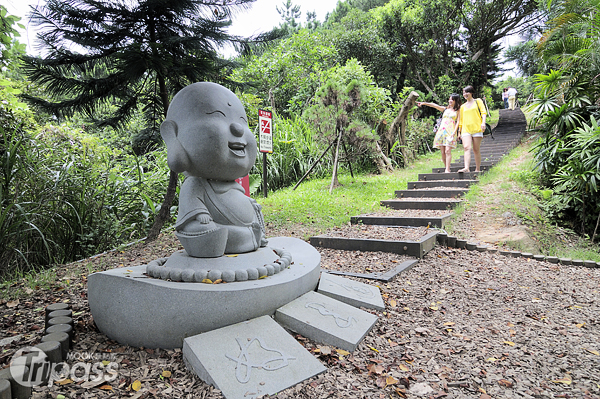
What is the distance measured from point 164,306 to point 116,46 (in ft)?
11.1

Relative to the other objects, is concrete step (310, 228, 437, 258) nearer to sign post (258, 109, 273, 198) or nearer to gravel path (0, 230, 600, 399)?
gravel path (0, 230, 600, 399)

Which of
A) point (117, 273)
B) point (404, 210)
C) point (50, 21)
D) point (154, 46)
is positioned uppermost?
point (50, 21)

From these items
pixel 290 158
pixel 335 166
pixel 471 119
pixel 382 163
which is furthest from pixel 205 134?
pixel 382 163

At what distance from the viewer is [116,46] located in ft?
13.1

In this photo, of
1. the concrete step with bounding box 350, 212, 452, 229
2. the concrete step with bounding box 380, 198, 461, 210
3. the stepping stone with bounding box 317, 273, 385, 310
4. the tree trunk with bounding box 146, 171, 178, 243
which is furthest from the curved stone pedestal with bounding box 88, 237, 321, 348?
the concrete step with bounding box 380, 198, 461, 210

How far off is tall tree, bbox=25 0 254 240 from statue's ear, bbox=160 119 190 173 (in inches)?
46.1

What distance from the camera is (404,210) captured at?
654cm

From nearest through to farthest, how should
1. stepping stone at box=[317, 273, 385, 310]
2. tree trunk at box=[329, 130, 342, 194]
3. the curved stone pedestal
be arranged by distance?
the curved stone pedestal
stepping stone at box=[317, 273, 385, 310]
tree trunk at box=[329, 130, 342, 194]

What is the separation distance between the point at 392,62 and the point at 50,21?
15405 millimetres

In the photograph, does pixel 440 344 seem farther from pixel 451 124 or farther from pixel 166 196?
pixel 451 124

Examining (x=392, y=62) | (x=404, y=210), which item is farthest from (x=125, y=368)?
(x=392, y=62)

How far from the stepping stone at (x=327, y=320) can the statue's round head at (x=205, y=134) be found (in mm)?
1229

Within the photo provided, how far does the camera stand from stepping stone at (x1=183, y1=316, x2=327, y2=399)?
1.85 m

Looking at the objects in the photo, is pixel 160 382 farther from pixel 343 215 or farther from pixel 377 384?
pixel 343 215
